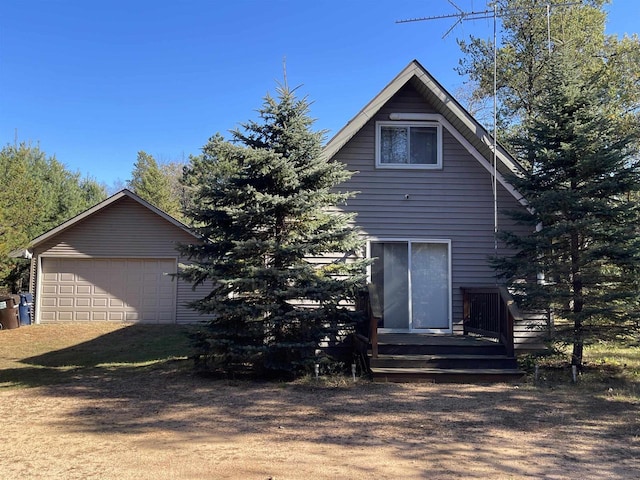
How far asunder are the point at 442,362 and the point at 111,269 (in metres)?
13.1

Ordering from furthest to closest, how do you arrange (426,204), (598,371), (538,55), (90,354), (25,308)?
1. (538,55)
2. (25,308)
3. (90,354)
4. (426,204)
5. (598,371)

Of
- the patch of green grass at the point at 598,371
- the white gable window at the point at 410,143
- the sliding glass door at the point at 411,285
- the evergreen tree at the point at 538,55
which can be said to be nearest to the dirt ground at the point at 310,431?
the patch of green grass at the point at 598,371

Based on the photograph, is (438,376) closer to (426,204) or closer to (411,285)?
(411,285)

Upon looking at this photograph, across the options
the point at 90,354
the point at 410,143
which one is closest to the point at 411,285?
the point at 410,143

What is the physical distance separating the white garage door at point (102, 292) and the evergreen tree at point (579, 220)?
1246 cm

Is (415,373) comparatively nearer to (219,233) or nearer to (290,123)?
(219,233)

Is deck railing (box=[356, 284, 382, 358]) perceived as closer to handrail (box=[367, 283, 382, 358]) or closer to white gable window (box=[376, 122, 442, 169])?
handrail (box=[367, 283, 382, 358])

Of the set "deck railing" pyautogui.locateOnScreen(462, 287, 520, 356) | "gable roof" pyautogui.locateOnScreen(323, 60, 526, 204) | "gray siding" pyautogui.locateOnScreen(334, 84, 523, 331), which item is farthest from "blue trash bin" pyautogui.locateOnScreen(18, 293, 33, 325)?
"deck railing" pyautogui.locateOnScreen(462, 287, 520, 356)

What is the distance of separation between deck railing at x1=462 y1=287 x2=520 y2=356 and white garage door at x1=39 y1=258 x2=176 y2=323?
11.0 meters

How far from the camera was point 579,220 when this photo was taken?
8164 millimetres

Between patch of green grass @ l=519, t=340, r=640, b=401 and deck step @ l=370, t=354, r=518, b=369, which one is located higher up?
deck step @ l=370, t=354, r=518, b=369

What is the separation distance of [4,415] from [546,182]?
9255 millimetres

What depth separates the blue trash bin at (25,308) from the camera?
55.7ft

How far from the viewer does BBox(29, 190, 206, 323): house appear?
17062 millimetres
